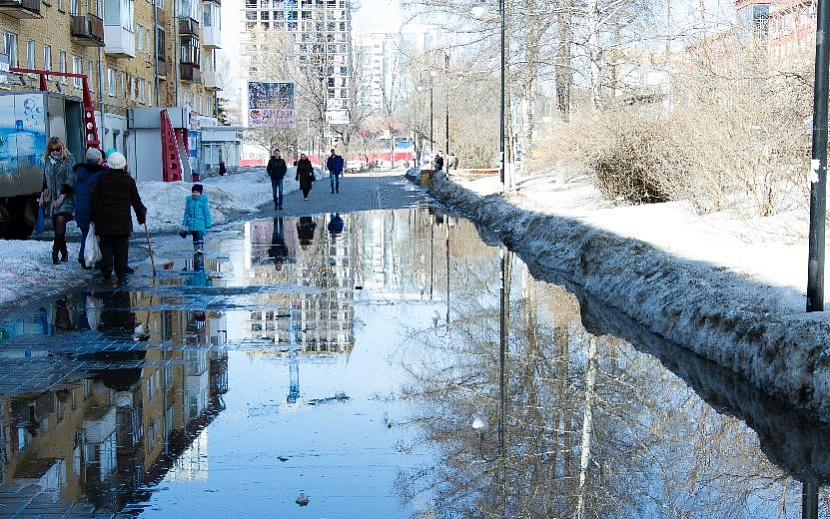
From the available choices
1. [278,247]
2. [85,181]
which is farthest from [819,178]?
[278,247]

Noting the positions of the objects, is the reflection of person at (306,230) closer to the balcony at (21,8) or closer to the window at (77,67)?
the balcony at (21,8)

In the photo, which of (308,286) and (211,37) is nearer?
(308,286)

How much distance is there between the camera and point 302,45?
130 metres

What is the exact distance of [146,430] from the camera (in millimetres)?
7438

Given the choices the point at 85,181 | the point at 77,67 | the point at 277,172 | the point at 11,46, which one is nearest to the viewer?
the point at 85,181

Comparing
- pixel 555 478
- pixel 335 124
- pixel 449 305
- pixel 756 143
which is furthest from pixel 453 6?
pixel 335 124

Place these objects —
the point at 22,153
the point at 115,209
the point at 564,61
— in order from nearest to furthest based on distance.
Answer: the point at 115,209, the point at 22,153, the point at 564,61

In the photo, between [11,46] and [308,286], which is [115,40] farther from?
[308,286]

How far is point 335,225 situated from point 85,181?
40.6ft

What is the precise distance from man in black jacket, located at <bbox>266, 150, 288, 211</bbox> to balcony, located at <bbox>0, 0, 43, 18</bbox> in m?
8.29

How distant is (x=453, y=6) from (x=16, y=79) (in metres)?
12.9

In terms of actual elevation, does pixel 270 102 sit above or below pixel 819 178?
above

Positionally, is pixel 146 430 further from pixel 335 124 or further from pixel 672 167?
pixel 335 124

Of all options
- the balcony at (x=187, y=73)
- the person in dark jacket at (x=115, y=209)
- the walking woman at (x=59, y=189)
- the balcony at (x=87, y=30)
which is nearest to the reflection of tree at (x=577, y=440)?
the person in dark jacket at (x=115, y=209)
